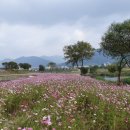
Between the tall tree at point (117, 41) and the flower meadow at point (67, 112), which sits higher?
the tall tree at point (117, 41)

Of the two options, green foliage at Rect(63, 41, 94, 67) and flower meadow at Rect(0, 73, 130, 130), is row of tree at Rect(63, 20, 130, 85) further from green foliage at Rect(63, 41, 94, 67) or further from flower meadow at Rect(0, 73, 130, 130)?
green foliage at Rect(63, 41, 94, 67)

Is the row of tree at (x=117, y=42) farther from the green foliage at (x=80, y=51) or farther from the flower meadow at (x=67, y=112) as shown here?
the green foliage at (x=80, y=51)

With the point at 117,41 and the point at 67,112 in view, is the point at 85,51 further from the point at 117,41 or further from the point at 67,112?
the point at 67,112

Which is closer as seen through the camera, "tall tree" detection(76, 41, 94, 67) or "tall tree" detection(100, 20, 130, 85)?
"tall tree" detection(100, 20, 130, 85)

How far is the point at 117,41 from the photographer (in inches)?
1738

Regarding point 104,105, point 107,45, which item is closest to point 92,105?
point 104,105

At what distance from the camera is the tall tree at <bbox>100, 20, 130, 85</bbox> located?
43719 millimetres

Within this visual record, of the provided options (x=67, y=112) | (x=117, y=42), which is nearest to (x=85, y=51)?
(x=117, y=42)

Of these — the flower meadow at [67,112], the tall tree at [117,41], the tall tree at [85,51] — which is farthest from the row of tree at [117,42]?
the tall tree at [85,51]

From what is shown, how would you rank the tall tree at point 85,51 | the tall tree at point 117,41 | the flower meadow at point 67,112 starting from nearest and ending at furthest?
the flower meadow at point 67,112, the tall tree at point 117,41, the tall tree at point 85,51

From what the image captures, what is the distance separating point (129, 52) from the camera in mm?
44531

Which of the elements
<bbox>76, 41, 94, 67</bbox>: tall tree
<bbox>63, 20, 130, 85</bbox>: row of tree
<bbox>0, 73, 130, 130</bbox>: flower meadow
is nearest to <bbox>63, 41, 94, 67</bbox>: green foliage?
<bbox>76, 41, 94, 67</bbox>: tall tree

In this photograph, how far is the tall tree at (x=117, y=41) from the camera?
143 feet

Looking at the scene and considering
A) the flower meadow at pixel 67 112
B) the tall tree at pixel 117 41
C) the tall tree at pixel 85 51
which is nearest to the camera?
the flower meadow at pixel 67 112
